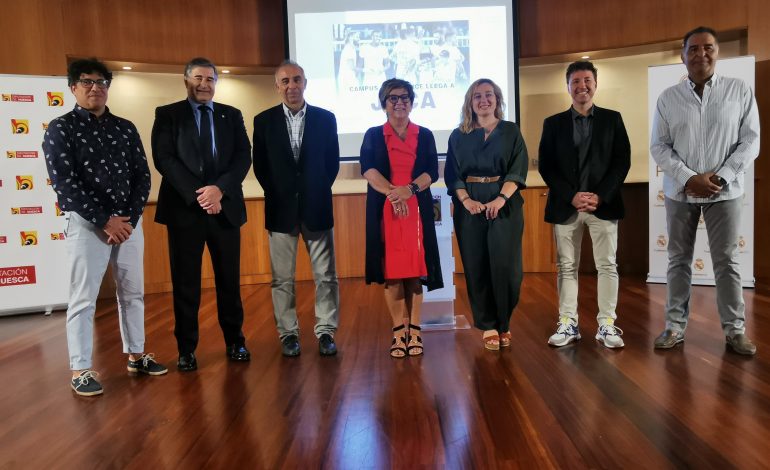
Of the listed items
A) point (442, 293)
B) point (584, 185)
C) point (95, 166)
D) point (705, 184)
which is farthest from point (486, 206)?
point (95, 166)

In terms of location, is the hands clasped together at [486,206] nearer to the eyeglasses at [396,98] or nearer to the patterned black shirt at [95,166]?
the eyeglasses at [396,98]

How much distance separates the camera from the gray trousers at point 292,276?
10.6 ft

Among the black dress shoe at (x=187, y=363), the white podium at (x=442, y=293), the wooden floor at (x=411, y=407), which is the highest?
the white podium at (x=442, y=293)

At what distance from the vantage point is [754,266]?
540cm

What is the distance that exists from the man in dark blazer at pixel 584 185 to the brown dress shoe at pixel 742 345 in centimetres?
54

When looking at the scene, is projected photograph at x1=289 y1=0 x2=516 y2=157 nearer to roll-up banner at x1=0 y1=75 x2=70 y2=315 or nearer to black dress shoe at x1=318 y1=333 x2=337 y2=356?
roll-up banner at x1=0 y1=75 x2=70 y2=315

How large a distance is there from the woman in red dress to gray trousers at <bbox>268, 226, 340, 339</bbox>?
0.25m

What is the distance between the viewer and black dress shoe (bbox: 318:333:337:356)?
325 cm

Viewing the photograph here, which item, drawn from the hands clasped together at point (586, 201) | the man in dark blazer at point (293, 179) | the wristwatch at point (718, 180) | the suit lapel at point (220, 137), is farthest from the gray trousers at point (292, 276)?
the wristwatch at point (718, 180)

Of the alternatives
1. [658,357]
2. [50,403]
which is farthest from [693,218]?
[50,403]

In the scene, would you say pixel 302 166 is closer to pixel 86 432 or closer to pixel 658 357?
pixel 86 432

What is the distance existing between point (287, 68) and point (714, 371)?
258 centimetres

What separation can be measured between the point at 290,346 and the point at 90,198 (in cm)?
128

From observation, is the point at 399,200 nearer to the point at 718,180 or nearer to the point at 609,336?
the point at 609,336
